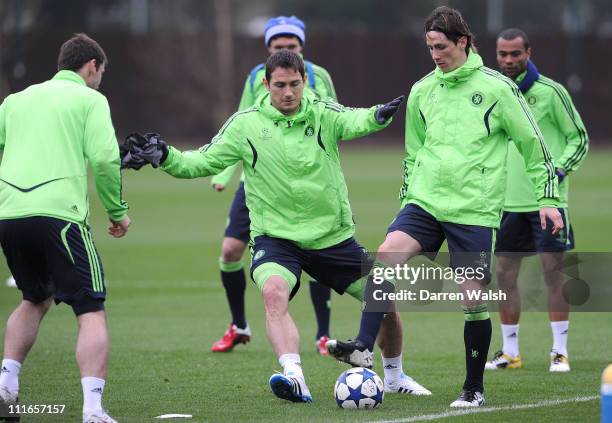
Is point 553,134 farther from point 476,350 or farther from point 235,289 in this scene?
point 235,289

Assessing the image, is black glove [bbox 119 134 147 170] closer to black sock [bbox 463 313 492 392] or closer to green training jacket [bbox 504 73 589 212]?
black sock [bbox 463 313 492 392]

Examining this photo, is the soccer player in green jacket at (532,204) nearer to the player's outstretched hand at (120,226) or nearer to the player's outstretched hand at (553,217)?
the player's outstretched hand at (553,217)

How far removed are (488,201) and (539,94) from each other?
7.70ft

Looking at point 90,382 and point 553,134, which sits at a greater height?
point 553,134

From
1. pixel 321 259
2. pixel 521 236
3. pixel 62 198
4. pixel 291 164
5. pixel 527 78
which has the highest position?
pixel 527 78

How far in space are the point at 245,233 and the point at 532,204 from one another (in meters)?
2.54

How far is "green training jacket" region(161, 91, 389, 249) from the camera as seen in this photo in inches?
319

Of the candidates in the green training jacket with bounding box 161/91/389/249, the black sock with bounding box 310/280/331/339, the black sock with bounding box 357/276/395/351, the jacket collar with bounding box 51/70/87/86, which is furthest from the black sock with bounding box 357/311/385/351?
the black sock with bounding box 310/280/331/339

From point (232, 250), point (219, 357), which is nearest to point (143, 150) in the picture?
point (219, 357)

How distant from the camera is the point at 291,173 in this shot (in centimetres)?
812

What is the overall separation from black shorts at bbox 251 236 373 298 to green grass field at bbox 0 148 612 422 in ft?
2.73

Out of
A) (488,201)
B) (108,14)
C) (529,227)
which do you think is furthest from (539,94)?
(108,14)

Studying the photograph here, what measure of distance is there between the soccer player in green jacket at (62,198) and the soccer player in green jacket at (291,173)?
2.61 ft

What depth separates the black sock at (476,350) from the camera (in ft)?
25.7
